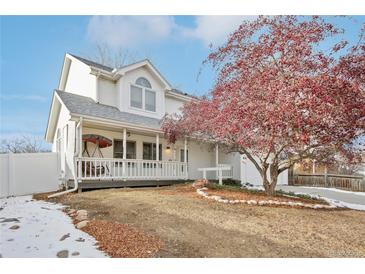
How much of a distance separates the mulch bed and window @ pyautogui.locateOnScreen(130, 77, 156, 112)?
6998mm

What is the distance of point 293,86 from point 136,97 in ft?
23.0

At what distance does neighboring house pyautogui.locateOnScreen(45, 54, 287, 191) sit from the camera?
8344mm

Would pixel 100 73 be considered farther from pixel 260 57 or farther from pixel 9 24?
pixel 260 57

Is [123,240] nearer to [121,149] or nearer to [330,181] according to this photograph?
[121,149]

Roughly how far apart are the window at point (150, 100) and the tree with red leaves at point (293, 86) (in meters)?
5.24

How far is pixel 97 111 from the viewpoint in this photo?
29.1ft

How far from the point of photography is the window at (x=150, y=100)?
11.0 meters

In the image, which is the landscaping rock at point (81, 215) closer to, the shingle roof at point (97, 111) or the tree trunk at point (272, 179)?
the shingle roof at point (97, 111)

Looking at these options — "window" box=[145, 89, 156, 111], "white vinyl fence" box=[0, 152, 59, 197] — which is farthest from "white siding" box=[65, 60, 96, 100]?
"white vinyl fence" box=[0, 152, 59, 197]

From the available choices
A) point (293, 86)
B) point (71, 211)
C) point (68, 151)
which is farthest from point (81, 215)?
point (68, 151)

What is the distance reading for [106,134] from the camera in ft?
31.7

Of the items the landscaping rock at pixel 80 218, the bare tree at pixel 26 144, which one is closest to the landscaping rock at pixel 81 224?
the landscaping rock at pixel 80 218

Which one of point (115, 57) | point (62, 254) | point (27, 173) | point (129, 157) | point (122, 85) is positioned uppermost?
point (115, 57)
